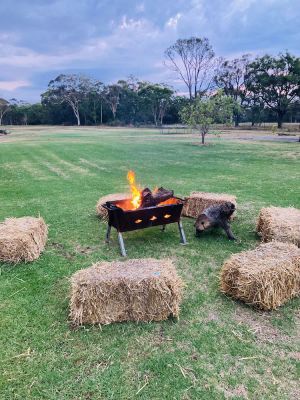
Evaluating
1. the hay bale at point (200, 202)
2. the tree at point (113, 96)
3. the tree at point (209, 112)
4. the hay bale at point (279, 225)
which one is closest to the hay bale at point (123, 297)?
the hay bale at point (279, 225)

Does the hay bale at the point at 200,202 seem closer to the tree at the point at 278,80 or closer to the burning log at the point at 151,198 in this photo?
the burning log at the point at 151,198

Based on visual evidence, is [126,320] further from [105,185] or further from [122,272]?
[105,185]

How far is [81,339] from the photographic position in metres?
3.61

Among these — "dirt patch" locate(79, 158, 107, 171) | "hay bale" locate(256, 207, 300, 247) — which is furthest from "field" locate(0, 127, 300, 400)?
"dirt patch" locate(79, 158, 107, 171)

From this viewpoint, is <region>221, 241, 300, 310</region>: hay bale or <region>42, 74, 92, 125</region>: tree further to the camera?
<region>42, 74, 92, 125</region>: tree

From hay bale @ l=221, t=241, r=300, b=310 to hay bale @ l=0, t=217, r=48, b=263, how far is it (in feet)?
10.1

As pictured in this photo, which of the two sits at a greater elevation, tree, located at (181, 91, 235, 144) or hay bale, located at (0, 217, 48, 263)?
tree, located at (181, 91, 235, 144)

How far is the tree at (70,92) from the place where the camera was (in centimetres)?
7256

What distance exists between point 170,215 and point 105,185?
6.14m

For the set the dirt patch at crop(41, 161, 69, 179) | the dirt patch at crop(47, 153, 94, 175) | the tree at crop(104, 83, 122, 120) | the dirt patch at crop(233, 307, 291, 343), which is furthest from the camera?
the tree at crop(104, 83, 122, 120)

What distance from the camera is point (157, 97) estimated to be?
61.0 m

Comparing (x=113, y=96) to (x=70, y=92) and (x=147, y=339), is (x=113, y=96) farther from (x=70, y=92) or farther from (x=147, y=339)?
(x=147, y=339)

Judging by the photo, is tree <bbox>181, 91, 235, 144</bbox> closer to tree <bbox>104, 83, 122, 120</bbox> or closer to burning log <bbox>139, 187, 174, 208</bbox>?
burning log <bbox>139, 187, 174, 208</bbox>

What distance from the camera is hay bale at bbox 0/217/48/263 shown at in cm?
530
